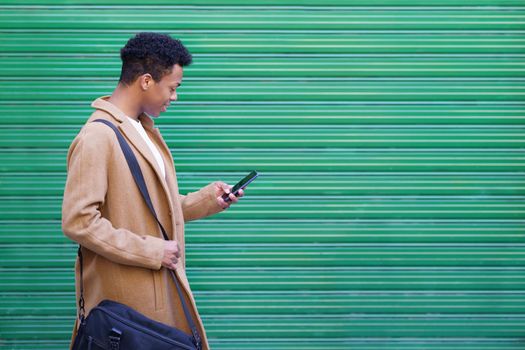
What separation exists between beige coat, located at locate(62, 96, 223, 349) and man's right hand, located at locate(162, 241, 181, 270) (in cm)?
2

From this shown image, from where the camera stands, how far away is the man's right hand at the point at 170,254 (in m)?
2.89

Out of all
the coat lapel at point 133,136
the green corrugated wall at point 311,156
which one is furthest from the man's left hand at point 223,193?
the green corrugated wall at point 311,156

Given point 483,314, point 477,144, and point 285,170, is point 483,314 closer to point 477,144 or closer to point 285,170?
point 477,144

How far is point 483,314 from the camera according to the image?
4.64 meters

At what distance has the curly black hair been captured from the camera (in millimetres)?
2959

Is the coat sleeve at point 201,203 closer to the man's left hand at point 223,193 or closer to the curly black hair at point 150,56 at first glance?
the man's left hand at point 223,193

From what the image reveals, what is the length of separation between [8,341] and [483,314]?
3007 millimetres

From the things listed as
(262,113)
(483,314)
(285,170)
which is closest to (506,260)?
(483,314)

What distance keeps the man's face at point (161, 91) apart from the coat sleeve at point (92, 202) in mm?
288

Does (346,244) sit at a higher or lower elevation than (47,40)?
lower

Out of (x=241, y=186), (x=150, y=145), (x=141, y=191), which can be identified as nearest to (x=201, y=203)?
(x=241, y=186)

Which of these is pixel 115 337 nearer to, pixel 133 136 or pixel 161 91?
pixel 133 136

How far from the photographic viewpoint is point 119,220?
2.91 m

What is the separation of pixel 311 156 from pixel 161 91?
167 cm
